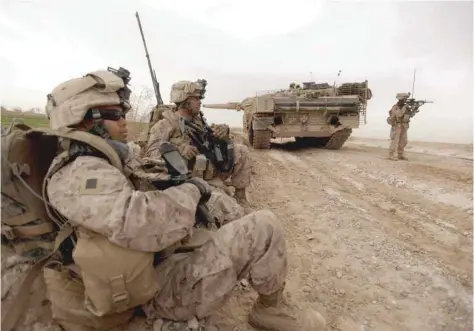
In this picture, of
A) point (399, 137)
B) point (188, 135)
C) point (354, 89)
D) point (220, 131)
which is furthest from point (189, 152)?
point (354, 89)

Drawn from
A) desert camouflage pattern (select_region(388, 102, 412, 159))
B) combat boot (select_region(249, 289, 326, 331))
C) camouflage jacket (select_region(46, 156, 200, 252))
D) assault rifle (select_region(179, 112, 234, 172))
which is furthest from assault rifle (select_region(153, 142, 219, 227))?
desert camouflage pattern (select_region(388, 102, 412, 159))

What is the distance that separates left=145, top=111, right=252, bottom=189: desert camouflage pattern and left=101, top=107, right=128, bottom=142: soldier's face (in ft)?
9.13

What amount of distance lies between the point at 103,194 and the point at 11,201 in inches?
19.6

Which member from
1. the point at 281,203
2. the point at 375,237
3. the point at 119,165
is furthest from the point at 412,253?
the point at 119,165

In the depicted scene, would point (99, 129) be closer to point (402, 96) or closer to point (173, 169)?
point (173, 169)

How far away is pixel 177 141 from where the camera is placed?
4.90 meters

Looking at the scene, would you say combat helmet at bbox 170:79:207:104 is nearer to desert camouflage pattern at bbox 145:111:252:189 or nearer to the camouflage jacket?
desert camouflage pattern at bbox 145:111:252:189

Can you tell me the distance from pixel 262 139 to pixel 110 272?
9.32 m

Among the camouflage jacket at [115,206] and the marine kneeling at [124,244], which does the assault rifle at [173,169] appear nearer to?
the marine kneeling at [124,244]

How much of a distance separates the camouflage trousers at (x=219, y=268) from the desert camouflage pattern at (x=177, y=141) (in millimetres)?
2923

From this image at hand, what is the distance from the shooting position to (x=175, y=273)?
2004mm

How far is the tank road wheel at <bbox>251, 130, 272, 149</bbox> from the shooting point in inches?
420

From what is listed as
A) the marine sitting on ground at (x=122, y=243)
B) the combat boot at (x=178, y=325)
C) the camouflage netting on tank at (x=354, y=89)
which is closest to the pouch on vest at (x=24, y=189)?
the marine sitting on ground at (x=122, y=243)

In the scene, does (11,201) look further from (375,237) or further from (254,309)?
(375,237)
